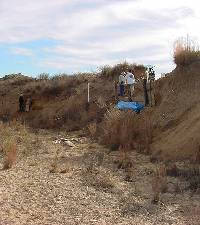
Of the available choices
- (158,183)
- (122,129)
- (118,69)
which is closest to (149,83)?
(122,129)

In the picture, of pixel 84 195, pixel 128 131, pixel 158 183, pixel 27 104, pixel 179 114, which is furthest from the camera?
pixel 27 104

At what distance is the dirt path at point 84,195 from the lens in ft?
29.0

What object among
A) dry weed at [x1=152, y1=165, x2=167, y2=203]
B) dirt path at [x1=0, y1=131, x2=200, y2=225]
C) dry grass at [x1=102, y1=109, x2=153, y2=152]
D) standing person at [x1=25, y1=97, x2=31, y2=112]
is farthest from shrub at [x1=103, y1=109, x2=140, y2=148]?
standing person at [x1=25, y1=97, x2=31, y2=112]

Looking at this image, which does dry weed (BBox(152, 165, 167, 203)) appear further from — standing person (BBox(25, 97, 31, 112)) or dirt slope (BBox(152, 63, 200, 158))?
standing person (BBox(25, 97, 31, 112))

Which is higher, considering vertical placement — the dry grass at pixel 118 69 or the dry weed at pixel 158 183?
the dry grass at pixel 118 69

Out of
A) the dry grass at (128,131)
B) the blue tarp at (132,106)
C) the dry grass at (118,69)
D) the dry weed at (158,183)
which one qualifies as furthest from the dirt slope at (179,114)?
the dry grass at (118,69)

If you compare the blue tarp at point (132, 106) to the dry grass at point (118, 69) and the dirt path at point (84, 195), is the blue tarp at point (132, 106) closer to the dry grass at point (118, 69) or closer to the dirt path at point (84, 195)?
the dirt path at point (84, 195)

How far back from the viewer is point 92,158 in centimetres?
1550

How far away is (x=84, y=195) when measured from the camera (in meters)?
10.5

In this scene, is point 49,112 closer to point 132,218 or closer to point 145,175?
point 145,175

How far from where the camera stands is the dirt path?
8844 millimetres

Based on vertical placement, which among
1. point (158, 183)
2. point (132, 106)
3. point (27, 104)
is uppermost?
point (132, 106)

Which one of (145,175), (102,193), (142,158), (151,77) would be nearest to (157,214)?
(102,193)

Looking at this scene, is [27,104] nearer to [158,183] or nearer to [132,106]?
[132,106]
